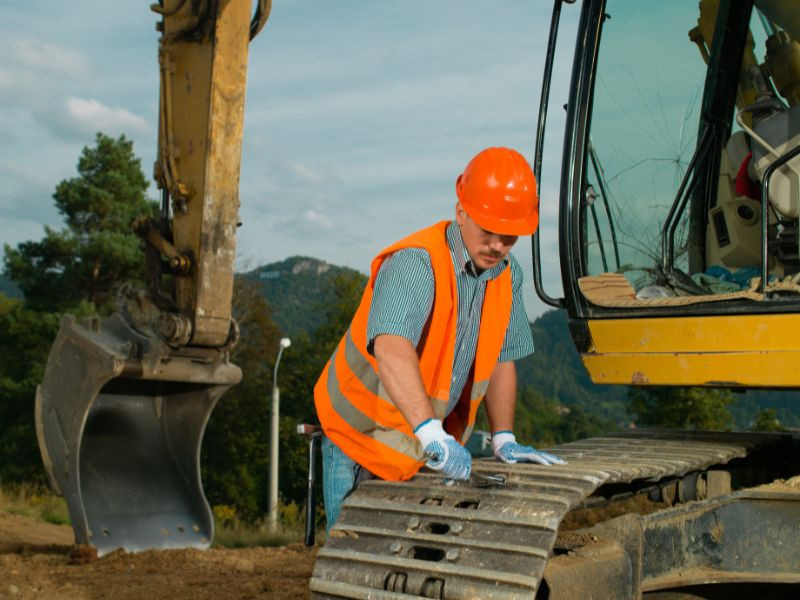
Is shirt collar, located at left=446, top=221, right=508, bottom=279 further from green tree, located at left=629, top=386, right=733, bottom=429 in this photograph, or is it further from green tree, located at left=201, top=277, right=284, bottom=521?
green tree, located at left=201, top=277, right=284, bottom=521

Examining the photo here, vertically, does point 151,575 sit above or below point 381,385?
below

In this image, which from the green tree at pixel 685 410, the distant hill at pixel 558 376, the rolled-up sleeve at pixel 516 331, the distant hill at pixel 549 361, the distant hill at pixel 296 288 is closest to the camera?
the rolled-up sleeve at pixel 516 331

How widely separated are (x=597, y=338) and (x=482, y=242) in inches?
38.8

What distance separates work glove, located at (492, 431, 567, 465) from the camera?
128 inches

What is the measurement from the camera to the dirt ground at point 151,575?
19.2 feet

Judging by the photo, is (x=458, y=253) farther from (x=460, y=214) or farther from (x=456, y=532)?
(x=456, y=532)

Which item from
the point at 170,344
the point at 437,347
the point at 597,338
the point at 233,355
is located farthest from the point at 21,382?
the point at 437,347

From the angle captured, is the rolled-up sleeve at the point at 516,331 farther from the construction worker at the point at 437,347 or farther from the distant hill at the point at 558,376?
the distant hill at the point at 558,376

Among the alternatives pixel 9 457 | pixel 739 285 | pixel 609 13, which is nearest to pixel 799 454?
pixel 739 285

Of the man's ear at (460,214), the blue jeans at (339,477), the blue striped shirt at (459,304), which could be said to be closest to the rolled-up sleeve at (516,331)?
the blue striped shirt at (459,304)

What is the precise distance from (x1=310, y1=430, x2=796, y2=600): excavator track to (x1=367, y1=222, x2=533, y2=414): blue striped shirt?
380 mm

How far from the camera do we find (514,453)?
11.0 feet

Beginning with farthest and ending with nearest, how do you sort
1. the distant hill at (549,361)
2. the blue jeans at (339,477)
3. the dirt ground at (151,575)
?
the distant hill at (549,361) → the dirt ground at (151,575) → the blue jeans at (339,477)

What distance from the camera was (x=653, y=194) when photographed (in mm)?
4570
